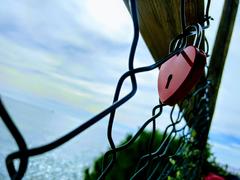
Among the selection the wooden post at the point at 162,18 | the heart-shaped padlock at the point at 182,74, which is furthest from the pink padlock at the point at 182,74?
the wooden post at the point at 162,18

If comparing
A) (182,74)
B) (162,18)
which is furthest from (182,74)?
(162,18)

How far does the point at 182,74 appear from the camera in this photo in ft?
1.31

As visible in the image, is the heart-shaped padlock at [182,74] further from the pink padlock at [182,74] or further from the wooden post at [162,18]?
the wooden post at [162,18]

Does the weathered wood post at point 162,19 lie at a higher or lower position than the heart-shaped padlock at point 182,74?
higher

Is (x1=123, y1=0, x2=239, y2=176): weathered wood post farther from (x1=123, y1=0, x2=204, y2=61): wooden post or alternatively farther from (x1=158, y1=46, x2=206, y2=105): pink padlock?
(x1=158, y1=46, x2=206, y2=105): pink padlock

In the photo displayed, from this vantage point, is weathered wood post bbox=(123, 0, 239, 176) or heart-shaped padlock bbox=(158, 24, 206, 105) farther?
weathered wood post bbox=(123, 0, 239, 176)

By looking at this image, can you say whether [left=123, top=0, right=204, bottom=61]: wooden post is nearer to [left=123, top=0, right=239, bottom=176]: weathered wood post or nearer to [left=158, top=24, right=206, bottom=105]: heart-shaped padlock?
[left=123, top=0, right=239, bottom=176]: weathered wood post

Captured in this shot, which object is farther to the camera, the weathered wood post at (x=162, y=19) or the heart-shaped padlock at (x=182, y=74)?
the weathered wood post at (x=162, y=19)

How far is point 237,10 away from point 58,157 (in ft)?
31.8

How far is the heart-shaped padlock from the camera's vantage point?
1.29 feet

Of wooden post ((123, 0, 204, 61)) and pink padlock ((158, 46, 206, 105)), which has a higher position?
wooden post ((123, 0, 204, 61))

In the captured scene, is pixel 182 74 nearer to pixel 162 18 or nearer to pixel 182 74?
pixel 182 74

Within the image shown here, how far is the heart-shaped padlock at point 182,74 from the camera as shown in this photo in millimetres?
393

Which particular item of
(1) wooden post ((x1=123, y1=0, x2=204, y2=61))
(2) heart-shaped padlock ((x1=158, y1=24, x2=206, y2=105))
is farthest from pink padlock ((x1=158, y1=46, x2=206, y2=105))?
(1) wooden post ((x1=123, y1=0, x2=204, y2=61))
